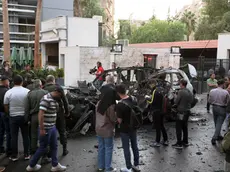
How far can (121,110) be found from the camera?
16.3ft

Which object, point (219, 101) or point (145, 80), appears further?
point (145, 80)

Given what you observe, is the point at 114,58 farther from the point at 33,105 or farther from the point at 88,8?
the point at 88,8

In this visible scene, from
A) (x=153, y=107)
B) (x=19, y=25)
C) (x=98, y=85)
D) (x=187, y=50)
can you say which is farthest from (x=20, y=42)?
(x=153, y=107)

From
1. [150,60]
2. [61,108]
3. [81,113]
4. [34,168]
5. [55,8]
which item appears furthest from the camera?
[55,8]

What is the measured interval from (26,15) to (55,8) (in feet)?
9.42

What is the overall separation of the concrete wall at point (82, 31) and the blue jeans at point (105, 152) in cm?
1524

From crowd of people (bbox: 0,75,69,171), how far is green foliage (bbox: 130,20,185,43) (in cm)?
3724

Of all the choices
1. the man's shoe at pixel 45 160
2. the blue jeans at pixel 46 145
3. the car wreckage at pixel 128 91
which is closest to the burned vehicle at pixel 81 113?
the car wreckage at pixel 128 91

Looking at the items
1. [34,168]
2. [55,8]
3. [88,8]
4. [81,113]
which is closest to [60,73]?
[81,113]

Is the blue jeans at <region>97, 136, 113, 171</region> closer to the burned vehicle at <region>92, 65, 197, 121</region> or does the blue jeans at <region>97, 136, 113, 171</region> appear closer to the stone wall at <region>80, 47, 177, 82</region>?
the burned vehicle at <region>92, 65, 197, 121</region>

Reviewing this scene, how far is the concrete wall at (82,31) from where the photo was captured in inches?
770

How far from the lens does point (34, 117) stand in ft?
18.4

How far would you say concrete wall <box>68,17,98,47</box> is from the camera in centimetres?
1955

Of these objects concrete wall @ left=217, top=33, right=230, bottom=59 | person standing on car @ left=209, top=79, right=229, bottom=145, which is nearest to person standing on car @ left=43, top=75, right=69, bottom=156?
person standing on car @ left=209, top=79, right=229, bottom=145
